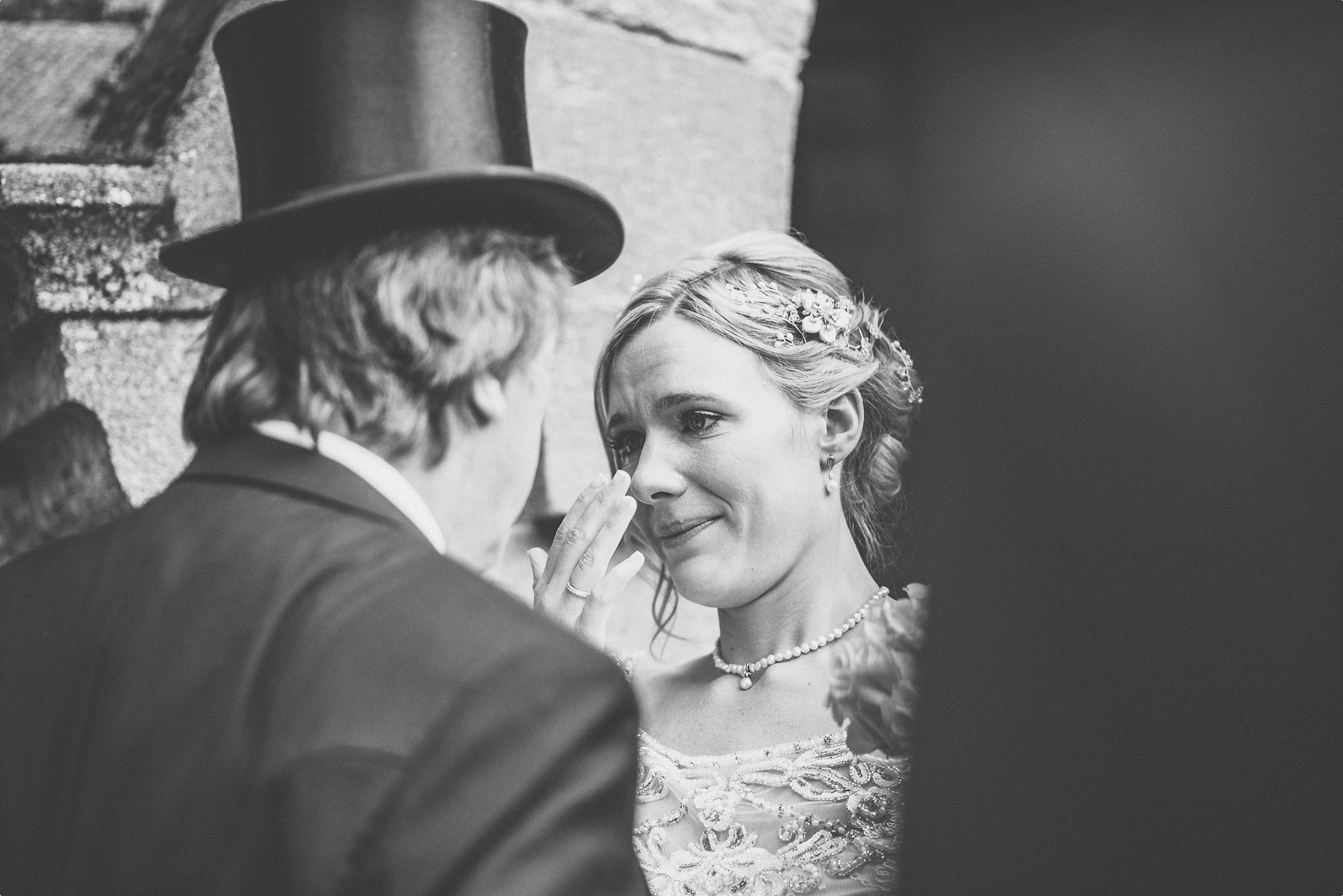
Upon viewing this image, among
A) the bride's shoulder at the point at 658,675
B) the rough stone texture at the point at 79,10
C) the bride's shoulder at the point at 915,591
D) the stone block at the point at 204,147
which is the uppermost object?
the rough stone texture at the point at 79,10

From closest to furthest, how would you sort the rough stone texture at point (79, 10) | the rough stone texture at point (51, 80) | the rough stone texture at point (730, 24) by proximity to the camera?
the rough stone texture at point (51, 80) < the rough stone texture at point (79, 10) < the rough stone texture at point (730, 24)

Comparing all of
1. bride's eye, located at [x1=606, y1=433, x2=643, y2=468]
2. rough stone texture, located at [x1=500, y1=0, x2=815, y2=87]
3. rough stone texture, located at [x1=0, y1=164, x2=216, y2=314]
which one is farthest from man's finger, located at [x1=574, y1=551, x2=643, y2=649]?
rough stone texture, located at [x1=500, y1=0, x2=815, y2=87]

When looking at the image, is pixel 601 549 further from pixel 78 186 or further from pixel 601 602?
pixel 78 186

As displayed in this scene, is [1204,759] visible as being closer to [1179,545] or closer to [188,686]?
[1179,545]

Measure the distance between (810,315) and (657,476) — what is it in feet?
1.24

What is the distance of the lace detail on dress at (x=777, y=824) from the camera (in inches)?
65.6

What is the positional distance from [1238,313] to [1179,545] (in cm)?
33

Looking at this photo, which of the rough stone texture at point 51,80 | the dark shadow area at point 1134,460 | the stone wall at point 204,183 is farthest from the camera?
the rough stone texture at point 51,80

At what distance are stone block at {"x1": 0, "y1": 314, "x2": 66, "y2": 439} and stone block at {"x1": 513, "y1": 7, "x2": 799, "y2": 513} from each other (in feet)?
2.74

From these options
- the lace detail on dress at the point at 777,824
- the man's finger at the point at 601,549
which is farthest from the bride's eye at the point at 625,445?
the lace detail on dress at the point at 777,824

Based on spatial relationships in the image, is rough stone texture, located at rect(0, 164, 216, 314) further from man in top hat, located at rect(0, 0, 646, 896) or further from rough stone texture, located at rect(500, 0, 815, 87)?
→ rough stone texture, located at rect(500, 0, 815, 87)

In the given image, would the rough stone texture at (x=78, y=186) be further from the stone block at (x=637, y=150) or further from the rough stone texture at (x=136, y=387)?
the stone block at (x=637, y=150)

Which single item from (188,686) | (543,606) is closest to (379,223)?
(188,686)

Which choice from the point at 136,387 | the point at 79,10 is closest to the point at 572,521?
the point at 136,387
